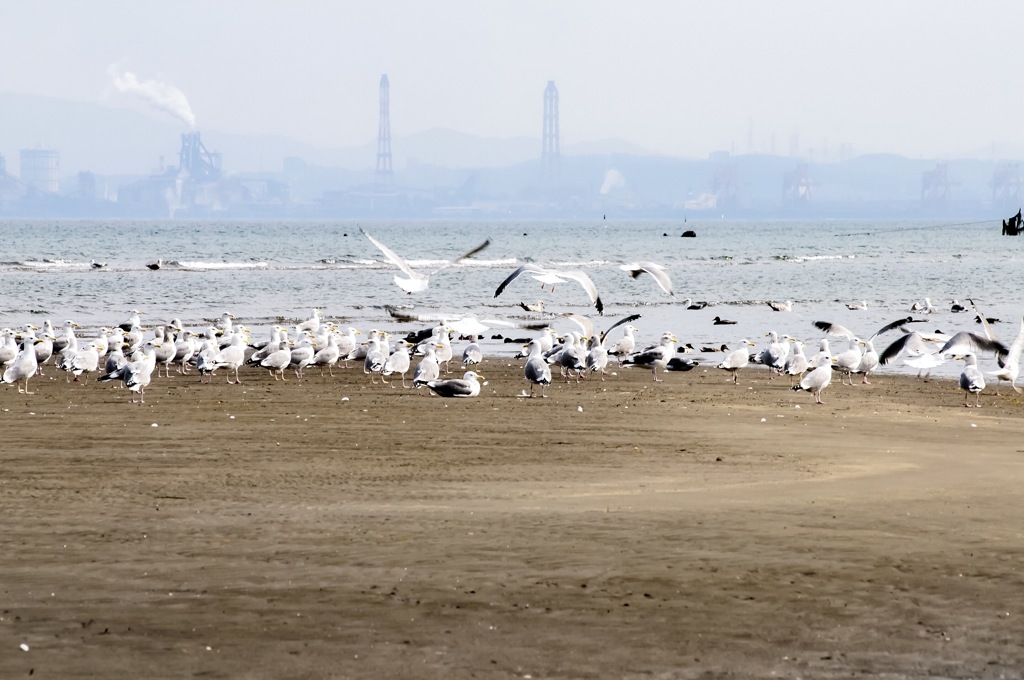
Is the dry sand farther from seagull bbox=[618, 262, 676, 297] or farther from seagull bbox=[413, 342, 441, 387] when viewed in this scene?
seagull bbox=[618, 262, 676, 297]

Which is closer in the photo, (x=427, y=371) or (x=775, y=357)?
(x=427, y=371)

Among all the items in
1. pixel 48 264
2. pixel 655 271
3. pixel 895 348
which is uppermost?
pixel 655 271

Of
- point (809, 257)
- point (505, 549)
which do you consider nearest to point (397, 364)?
point (505, 549)

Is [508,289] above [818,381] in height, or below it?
below

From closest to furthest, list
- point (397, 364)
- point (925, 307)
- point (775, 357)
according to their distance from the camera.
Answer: point (397, 364) → point (775, 357) → point (925, 307)

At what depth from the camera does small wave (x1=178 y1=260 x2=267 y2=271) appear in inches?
2437

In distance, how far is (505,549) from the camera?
304 inches

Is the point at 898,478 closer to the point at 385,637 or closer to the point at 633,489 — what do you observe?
the point at 633,489

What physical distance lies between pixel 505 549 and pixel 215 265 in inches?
2290

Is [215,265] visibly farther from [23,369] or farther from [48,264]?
[23,369]

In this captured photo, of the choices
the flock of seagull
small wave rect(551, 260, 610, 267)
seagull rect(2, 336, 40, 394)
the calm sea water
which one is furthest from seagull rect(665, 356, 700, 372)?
small wave rect(551, 260, 610, 267)

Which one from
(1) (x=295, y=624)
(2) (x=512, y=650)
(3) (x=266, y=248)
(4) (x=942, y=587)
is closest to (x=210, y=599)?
(1) (x=295, y=624)

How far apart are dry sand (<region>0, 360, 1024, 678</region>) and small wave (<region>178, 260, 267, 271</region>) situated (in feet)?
160

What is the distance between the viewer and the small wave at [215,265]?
61906 millimetres
